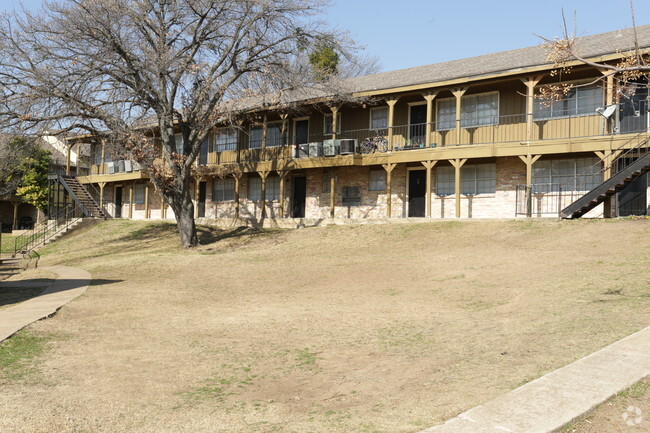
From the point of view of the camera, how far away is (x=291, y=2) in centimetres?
2330

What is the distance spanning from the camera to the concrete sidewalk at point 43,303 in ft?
30.8

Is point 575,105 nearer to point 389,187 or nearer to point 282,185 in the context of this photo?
point 389,187

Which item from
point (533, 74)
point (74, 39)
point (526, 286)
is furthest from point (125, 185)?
point (526, 286)

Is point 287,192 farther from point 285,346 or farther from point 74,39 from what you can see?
point 285,346

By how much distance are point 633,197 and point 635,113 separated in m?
2.94

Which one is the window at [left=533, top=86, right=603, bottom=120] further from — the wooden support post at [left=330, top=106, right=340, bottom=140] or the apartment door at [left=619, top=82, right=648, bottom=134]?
the wooden support post at [left=330, top=106, right=340, bottom=140]

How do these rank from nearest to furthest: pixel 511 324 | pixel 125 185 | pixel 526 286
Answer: pixel 511 324, pixel 526 286, pixel 125 185

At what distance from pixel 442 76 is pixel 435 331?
1845 cm

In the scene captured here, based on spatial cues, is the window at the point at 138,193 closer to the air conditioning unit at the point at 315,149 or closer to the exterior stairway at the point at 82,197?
the exterior stairway at the point at 82,197

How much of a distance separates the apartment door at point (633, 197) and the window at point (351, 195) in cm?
1114

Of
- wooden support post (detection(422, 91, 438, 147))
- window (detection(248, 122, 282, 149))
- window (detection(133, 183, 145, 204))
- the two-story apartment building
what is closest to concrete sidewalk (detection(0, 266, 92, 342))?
the two-story apartment building

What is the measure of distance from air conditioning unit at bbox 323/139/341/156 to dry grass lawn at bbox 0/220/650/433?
8715 millimetres

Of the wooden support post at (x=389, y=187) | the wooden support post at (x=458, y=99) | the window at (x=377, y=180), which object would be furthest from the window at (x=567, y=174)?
the window at (x=377, y=180)

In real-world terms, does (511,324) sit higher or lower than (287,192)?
lower
